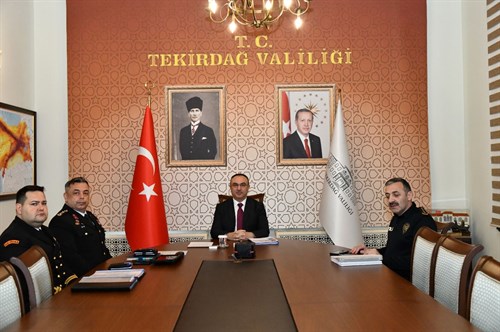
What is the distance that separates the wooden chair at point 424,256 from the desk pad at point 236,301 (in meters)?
0.93

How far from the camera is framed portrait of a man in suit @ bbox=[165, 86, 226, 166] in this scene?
575 centimetres

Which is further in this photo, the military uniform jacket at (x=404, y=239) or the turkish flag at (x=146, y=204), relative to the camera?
the turkish flag at (x=146, y=204)

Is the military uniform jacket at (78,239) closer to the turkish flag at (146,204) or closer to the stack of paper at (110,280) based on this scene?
the stack of paper at (110,280)

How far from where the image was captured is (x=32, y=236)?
10.6 feet

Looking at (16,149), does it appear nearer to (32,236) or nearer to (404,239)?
(32,236)

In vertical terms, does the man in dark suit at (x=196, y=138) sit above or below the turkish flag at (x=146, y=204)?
above

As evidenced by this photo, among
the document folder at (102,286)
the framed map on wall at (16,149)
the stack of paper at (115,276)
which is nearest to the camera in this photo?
the document folder at (102,286)

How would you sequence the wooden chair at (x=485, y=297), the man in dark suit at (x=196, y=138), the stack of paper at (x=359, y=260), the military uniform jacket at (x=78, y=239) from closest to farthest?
the wooden chair at (x=485, y=297)
the stack of paper at (x=359, y=260)
the military uniform jacket at (x=78, y=239)
the man in dark suit at (x=196, y=138)

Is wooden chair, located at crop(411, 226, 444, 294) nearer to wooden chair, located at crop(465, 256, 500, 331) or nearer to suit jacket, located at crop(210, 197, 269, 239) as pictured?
wooden chair, located at crop(465, 256, 500, 331)

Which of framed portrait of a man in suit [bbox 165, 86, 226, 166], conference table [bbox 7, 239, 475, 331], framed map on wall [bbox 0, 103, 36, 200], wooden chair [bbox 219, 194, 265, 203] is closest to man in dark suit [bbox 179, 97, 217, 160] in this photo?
framed portrait of a man in suit [bbox 165, 86, 226, 166]

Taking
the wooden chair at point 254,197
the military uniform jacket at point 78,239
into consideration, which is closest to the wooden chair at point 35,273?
the military uniform jacket at point 78,239

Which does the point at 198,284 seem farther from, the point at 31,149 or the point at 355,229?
the point at 31,149

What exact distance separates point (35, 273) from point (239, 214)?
2.78 m

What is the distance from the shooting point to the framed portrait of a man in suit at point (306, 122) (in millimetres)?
5766
